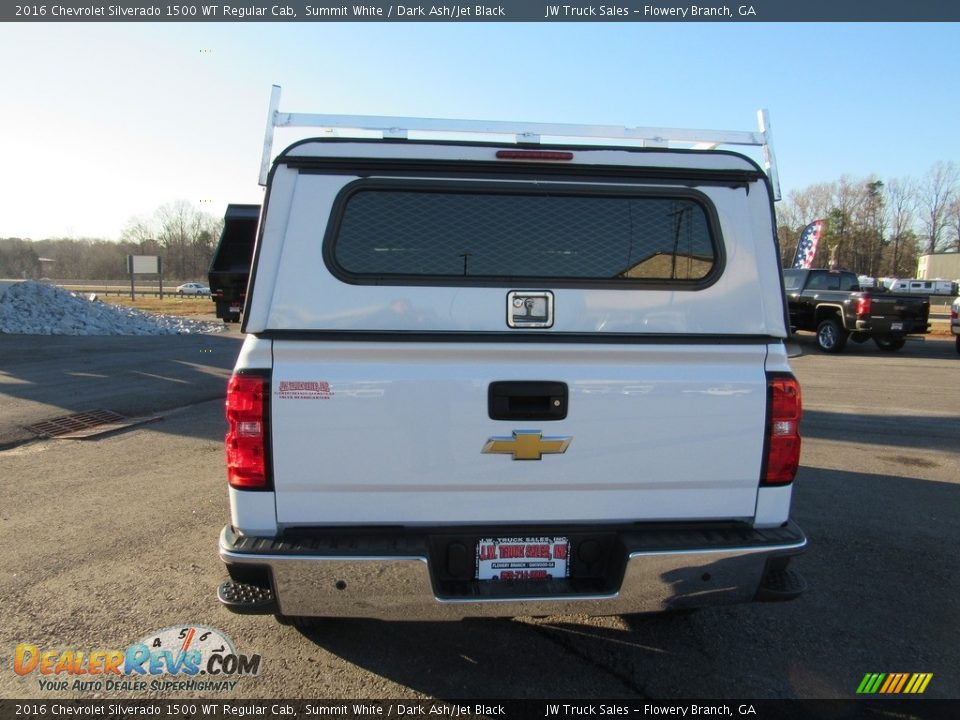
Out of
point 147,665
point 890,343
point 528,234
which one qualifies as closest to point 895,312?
point 890,343

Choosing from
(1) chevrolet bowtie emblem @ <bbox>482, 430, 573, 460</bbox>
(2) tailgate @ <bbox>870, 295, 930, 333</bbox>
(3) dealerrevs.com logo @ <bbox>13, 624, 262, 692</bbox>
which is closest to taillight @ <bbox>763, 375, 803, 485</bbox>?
(1) chevrolet bowtie emblem @ <bbox>482, 430, 573, 460</bbox>

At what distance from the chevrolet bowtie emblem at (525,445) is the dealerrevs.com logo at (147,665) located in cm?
154

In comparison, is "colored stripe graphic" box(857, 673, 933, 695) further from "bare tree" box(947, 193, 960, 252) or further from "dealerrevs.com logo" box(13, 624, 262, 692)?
"bare tree" box(947, 193, 960, 252)

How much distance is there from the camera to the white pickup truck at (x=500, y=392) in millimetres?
2344

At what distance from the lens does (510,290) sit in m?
2.48

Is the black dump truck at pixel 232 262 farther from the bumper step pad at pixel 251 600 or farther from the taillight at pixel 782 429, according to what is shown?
the taillight at pixel 782 429

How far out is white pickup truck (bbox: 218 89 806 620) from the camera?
2.34 metres

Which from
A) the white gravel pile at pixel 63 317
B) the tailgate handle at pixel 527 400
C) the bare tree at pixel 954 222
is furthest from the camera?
the bare tree at pixel 954 222

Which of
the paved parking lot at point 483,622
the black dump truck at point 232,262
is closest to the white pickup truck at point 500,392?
the paved parking lot at point 483,622

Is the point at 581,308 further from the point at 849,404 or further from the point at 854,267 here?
the point at 854,267

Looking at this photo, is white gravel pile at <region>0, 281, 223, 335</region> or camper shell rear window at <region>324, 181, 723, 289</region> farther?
white gravel pile at <region>0, 281, 223, 335</region>

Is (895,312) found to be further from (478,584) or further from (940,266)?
(940,266)

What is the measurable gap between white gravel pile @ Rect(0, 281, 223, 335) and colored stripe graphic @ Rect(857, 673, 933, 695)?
2028cm

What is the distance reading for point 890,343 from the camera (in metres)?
17.2
